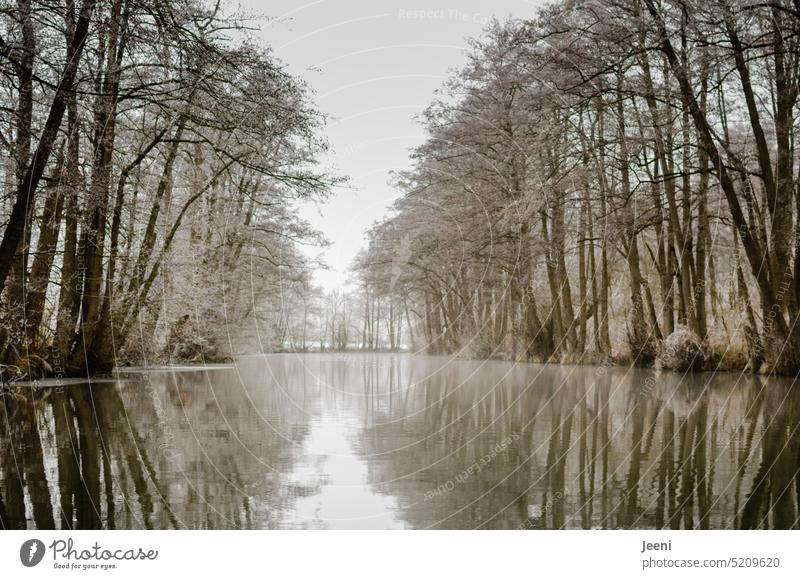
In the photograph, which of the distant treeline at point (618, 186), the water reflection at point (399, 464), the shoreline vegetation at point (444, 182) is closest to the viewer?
the water reflection at point (399, 464)

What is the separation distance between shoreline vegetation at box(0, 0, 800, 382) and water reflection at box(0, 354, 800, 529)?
1.97 meters

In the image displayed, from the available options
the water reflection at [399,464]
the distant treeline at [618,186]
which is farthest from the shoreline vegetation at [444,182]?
the water reflection at [399,464]

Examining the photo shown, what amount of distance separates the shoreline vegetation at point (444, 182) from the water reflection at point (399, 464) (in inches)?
77.4

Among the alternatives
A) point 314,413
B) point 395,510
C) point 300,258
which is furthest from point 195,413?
point 300,258

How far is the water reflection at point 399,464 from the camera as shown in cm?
354

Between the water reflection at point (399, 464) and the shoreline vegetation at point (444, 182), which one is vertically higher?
the shoreline vegetation at point (444, 182)

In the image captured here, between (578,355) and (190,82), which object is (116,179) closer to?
(190,82)

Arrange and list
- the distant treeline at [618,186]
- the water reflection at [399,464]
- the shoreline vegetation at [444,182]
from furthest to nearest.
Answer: the distant treeline at [618,186], the shoreline vegetation at [444,182], the water reflection at [399,464]

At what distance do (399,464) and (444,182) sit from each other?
60.6 feet

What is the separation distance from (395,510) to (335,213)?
7.82 m

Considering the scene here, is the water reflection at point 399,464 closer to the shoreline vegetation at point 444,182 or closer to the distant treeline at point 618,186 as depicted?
the shoreline vegetation at point 444,182

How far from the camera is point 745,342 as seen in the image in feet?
53.8

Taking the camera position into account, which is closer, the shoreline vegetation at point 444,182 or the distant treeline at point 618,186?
the shoreline vegetation at point 444,182

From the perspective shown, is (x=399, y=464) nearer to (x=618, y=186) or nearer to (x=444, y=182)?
(x=618, y=186)
